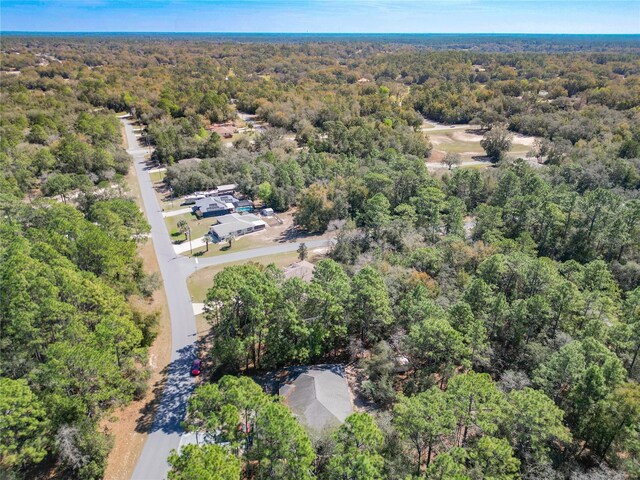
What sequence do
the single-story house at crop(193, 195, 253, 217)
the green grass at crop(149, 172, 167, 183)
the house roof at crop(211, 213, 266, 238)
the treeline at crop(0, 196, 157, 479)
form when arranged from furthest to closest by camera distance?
the green grass at crop(149, 172, 167, 183)
the single-story house at crop(193, 195, 253, 217)
the house roof at crop(211, 213, 266, 238)
the treeline at crop(0, 196, 157, 479)

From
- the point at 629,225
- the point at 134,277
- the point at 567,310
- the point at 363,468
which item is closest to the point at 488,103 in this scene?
the point at 629,225

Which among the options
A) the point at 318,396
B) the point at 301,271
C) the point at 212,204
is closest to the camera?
the point at 318,396

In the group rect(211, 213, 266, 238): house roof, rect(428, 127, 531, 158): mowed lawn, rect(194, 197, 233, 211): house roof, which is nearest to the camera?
rect(211, 213, 266, 238): house roof

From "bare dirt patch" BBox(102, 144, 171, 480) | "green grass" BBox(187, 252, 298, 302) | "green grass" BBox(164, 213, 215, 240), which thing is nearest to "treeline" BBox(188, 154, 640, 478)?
"bare dirt patch" BBox(102, 144, 171, 480)

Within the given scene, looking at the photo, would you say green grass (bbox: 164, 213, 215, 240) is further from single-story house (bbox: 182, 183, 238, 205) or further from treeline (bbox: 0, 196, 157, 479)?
treeline (bbox: 0, 196, 157, 479)

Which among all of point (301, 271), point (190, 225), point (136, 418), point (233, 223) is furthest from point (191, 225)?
point (136, 418)

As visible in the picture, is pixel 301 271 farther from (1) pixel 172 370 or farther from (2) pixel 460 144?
(2) pixel 460 144
